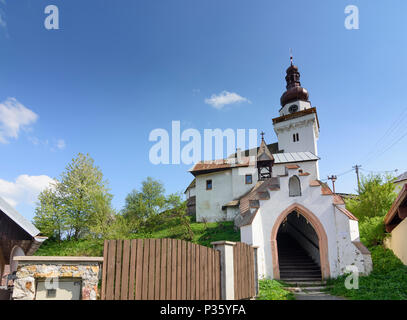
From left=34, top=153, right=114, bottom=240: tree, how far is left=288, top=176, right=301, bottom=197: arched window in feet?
43.9

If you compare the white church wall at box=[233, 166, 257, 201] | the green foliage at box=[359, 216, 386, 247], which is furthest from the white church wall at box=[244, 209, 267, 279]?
the white church wall at box=[233, 166, 257, 201]

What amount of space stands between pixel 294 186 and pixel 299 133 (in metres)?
22.8

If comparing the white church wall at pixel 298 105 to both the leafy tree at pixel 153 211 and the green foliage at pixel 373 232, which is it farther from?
the green foliage at pixel 373 232

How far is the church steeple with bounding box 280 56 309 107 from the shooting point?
3741 centimetres

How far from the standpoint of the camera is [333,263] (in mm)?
13000

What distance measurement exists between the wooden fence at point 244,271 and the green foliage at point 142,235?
28.5 feet

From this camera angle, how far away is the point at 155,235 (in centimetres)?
2283

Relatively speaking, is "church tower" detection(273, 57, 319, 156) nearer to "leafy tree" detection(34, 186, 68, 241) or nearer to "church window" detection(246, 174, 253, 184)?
"church window" detection(246, 174, 253, 184)

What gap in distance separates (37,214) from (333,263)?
2153cm

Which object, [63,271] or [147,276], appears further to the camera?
[147,276]
